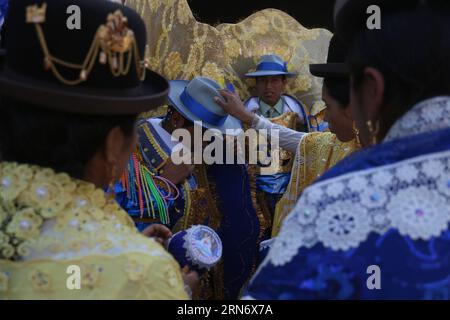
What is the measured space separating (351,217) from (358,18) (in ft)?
1.86

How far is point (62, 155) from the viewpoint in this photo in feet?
5.06

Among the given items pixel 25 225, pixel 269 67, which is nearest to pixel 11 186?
pixel 25 225

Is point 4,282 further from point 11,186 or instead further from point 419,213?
point 419,213

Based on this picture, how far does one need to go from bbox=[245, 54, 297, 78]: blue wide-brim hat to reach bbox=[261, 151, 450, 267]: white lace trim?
409 centimetres

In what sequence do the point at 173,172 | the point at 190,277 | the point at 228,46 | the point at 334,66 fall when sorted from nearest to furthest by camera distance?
the point at 190,277 < the point at 334,66 < the point at 173,172 < the point at 228,46

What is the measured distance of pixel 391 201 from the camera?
1437 mm

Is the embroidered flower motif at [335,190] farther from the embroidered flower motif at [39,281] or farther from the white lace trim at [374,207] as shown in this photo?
the embroidered flower motif at [39,281]

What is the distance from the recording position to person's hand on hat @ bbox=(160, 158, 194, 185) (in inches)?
140

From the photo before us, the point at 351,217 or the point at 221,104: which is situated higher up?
the point at 351,217

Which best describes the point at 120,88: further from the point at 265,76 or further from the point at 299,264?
the point at 265,76

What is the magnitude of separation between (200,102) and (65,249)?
2322 mm

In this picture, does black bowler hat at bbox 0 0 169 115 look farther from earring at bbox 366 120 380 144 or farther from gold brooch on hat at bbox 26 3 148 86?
earring at bbox 366 120 380 144
